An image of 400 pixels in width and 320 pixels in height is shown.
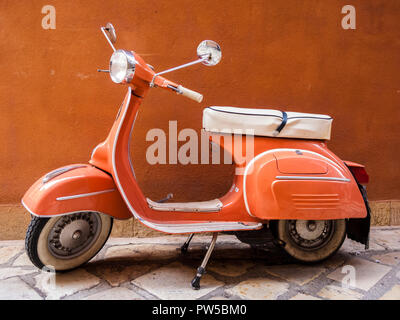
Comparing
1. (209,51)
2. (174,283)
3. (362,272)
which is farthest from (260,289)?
(209,51)

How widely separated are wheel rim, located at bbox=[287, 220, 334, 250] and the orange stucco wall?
2.86 ft

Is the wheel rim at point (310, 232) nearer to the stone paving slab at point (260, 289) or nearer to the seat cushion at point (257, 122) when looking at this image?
the stone paving slab at point (260, 289)

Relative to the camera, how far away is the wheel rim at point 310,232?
2.16 metres

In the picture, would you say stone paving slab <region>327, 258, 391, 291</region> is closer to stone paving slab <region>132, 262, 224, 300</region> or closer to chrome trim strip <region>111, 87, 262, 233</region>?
chrome trim strip <region>111, 87, 262, 233</region>

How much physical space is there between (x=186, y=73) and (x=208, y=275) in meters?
1.80

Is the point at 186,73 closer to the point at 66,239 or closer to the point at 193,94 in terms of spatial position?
the point at 193,94

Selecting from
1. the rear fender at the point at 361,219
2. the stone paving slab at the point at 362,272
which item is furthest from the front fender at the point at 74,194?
the rear fender at the point at 361,219

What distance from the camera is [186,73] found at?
274 cm

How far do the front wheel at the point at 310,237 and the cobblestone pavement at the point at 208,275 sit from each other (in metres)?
0.10

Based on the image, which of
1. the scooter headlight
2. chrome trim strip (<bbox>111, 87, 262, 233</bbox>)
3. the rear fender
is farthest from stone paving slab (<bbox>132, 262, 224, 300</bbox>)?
the scooter headlight

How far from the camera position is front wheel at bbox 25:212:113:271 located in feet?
5.91
